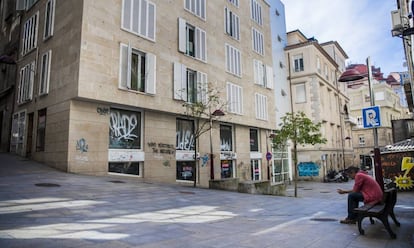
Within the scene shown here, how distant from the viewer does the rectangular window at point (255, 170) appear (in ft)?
81.3

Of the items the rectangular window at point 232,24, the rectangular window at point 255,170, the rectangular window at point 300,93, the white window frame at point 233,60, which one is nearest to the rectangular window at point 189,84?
the white window frame at point 233,60

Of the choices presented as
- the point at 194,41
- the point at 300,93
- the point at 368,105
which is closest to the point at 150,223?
the point at 194,41

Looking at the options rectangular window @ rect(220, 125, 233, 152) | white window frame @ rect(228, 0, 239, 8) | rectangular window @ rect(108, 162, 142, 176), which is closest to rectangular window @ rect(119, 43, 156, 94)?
rectangular window @ rect(108, 162, 142, 176)

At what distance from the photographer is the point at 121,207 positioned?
743cm

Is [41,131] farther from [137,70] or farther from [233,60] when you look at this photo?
[233,60]

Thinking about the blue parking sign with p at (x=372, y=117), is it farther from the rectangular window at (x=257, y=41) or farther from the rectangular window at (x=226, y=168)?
the rectangular window at (x=257, y=41)

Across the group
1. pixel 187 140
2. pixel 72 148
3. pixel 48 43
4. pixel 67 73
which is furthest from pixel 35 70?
pixel 187 140

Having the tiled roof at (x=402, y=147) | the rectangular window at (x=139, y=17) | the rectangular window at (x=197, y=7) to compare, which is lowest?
the tiled roof at (x=402, y=147)

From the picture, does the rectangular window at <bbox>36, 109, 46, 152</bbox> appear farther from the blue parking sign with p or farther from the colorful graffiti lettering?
the colorful graffiti lettering

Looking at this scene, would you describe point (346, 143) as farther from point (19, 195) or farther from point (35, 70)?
point (19, 195)

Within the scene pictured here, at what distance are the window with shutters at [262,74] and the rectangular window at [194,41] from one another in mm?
7264

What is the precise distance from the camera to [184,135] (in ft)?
60.3

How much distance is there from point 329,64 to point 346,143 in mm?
12553

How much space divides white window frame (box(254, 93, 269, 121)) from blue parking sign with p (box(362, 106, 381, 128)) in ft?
58.7
